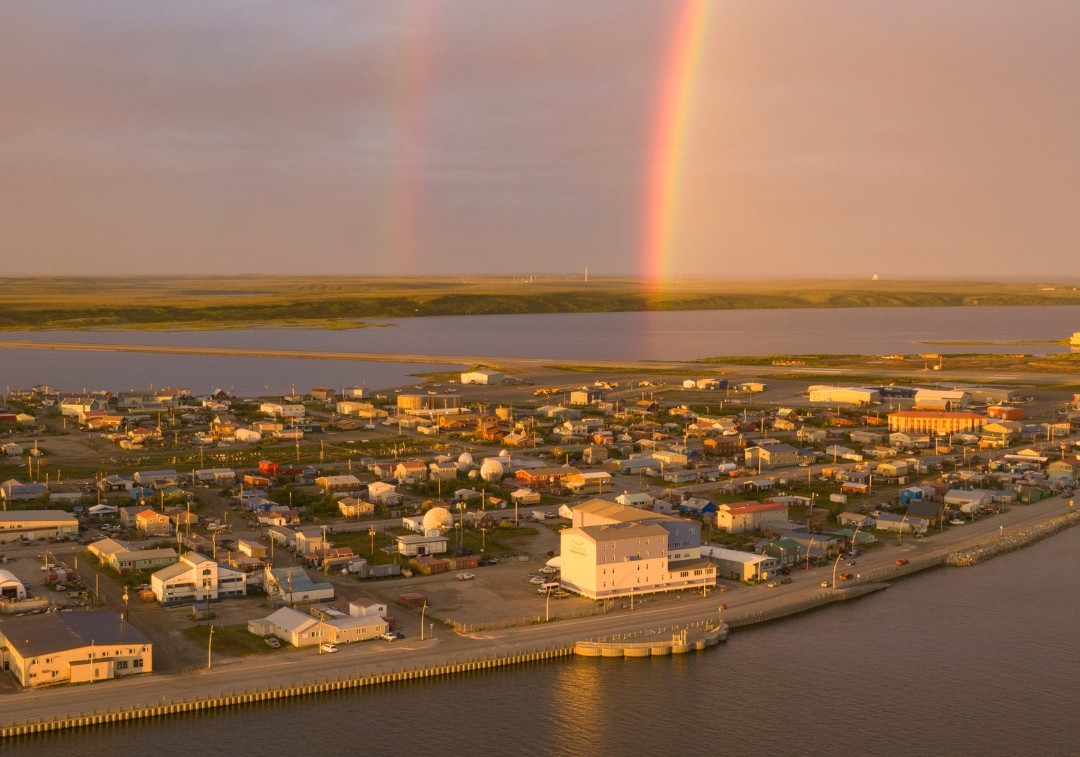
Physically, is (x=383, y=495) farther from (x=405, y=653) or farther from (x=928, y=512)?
(x=928, y=512)

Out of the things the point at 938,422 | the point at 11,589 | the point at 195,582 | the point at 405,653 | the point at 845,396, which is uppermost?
the point at 845,396

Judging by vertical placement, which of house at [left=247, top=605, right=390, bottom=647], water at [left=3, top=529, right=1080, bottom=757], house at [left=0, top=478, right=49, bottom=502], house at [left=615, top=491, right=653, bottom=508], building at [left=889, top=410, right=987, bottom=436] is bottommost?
water at [left=3, top=529, right=1080, bottom=757]

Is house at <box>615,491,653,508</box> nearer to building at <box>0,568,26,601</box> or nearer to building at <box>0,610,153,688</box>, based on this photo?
building at <box>0,610,153,688</box>

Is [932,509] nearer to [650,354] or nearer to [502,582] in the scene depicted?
[502,582]

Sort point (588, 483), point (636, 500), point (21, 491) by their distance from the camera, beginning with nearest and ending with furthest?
1. point (636, 500)
2. point (21, 491)
3. point (588, 483)

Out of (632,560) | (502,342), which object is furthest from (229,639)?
(502,342)

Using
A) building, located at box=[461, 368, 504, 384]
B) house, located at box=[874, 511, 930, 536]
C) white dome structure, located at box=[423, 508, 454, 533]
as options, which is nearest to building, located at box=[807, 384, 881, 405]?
building, located at box=[461, 368, 504, 384]
